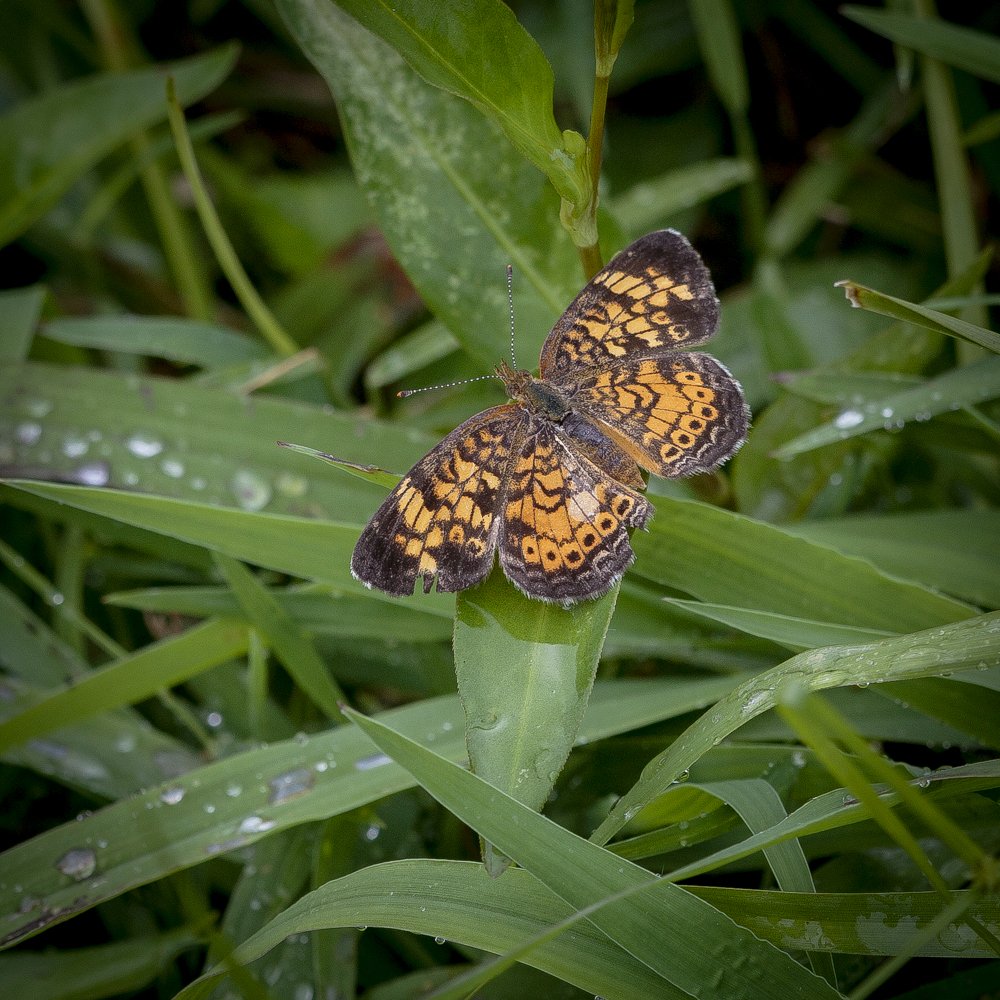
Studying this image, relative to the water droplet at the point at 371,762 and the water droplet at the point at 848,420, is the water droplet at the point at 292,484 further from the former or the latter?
the water droplet at the point at 848,420

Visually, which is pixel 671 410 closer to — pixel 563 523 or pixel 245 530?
pixel 563 523

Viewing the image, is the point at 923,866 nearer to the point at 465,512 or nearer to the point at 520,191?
the point at 465,512

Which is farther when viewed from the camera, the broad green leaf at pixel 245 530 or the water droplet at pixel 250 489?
the water droplet at pixel 250 489

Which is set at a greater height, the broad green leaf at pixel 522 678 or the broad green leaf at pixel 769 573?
the broad green leaf at pixel 522 678

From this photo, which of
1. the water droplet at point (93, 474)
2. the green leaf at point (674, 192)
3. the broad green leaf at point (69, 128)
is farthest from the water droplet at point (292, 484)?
the broad green leaf at point (69, 128)

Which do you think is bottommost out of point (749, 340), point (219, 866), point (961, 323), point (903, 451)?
point (219, 866)

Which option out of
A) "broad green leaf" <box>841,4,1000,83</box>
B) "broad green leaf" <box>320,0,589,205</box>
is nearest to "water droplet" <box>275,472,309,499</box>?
"broad green leaf" <box>320,0,589,205</box>

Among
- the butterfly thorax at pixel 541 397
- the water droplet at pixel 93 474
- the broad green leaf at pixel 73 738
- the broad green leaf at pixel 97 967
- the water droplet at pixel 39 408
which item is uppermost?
the butterfly thorax at pixel 541 397

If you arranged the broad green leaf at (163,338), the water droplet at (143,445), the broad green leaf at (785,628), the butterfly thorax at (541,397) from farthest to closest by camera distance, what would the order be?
the broad green leaf at (163,338) < the water droplet at (143,445) < the butterfly thorax at (541,397) < the broad green leaf at (785,628)

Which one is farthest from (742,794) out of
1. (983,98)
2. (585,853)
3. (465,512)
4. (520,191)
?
(983,98)
